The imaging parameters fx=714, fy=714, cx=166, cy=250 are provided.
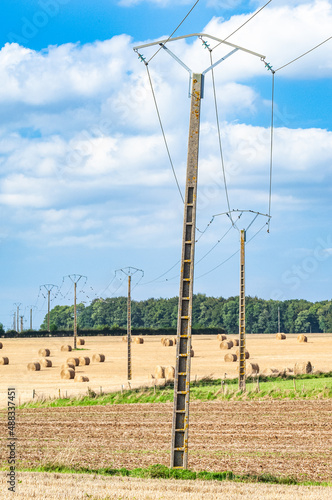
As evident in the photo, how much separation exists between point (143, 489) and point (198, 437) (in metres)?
12.3

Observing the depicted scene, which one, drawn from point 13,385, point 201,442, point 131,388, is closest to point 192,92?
point 201,442

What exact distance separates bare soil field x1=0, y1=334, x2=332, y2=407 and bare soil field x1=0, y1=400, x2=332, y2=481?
31.4 feet

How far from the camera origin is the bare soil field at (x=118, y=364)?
157 ft

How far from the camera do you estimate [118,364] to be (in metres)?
70.2

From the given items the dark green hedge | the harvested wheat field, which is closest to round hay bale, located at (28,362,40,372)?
the harvested wheat field

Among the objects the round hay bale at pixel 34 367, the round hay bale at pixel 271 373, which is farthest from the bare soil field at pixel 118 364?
Answer: the round hay bale at pixel 271 373

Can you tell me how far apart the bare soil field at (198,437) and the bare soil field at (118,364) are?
376 inches

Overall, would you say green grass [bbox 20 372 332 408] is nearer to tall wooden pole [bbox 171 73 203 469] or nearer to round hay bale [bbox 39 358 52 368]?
tall wooden pole [bbox 171 73 203 469]

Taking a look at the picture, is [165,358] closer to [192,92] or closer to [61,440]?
[61,440]

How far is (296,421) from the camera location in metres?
29.4

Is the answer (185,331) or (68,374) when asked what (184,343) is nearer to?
Result: (185,331)

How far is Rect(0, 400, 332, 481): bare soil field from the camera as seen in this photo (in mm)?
19797

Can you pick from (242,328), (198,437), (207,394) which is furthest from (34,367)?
(198,437)

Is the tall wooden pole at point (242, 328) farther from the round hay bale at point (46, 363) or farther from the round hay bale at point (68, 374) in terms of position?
the round hay bale at point (46, 363)
